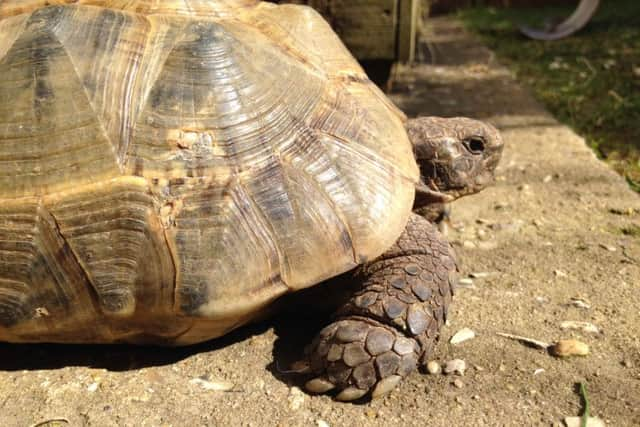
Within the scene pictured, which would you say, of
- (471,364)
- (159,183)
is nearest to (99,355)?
(159,183)

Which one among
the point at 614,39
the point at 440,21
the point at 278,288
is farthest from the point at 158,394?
the point at 440,21

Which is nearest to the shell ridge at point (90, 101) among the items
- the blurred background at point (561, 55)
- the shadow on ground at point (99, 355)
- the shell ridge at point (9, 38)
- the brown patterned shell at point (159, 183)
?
the brown patterned shell at point (159, 183)

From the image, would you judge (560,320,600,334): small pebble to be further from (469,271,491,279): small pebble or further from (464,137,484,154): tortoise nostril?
(464,137,484,154): tortoise nostril

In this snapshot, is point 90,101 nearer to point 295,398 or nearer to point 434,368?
point 295,398

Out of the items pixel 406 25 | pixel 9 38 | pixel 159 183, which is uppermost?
pixel 9 38

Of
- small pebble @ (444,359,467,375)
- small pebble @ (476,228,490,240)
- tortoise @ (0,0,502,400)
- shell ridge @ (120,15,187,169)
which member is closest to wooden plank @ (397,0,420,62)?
small pebble @ (476,228,490,240)

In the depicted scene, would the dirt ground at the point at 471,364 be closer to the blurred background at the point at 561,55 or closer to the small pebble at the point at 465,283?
the small pebble at the point at 465,283
